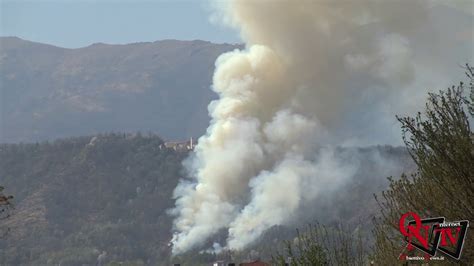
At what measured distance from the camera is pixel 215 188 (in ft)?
601

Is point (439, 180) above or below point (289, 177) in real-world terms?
below

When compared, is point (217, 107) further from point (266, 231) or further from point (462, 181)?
point (462, 181)

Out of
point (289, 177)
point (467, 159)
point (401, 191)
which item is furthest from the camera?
point (289, 177)

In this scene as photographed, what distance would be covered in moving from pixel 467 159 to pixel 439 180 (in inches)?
66.2

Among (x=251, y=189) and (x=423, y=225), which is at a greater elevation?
(x=251, y=189)

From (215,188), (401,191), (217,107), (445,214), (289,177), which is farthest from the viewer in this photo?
(289,177)

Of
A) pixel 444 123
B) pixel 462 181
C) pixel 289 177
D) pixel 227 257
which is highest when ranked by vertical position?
pixel 289 177

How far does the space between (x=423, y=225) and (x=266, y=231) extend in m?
166

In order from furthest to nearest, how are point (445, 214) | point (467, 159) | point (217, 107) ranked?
point (217, 107), point (445, 214), point (467, 159)

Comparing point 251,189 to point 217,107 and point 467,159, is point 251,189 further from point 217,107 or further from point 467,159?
point 467,159

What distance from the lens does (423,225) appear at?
3447cm

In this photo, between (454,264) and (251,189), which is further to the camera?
(251,189)

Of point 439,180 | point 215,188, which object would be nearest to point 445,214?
point 439,180

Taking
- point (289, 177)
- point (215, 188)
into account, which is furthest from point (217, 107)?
point (289, 177)
